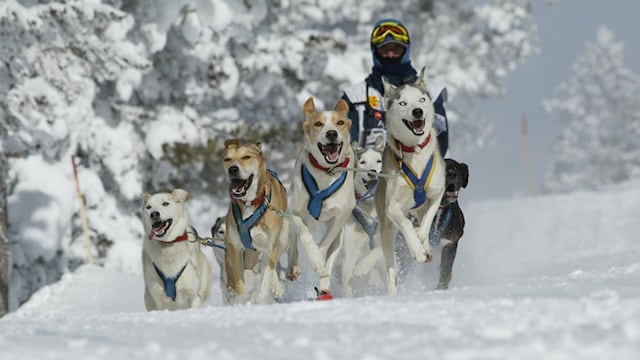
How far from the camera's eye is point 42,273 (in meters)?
13.7

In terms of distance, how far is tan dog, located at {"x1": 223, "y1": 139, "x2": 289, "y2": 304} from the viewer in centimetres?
621

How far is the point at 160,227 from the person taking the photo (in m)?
6.60

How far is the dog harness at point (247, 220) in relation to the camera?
248 inches

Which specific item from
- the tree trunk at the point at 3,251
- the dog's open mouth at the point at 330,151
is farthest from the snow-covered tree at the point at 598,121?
the dog's open mouth at the point at 330,151

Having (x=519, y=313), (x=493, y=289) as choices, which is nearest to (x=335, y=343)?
(x=519, y=313)

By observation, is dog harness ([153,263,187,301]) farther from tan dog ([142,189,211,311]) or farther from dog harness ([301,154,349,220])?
dog harness ([301,154,349,220])

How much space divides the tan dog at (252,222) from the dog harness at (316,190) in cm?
29

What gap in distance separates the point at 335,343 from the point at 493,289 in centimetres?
157

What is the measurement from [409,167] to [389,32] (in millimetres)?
1776

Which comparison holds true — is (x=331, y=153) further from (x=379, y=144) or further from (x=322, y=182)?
(x=379, y=144)

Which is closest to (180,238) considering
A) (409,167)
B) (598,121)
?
(409,167)

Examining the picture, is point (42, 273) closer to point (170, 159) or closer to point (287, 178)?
point (170, 159)

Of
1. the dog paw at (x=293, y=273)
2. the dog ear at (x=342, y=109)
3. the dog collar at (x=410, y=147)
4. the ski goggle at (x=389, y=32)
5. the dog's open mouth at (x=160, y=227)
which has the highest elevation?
the ski goggle at (x=389, y=32)

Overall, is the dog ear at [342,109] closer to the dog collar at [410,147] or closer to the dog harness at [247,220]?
the dog collar at [410,147]
